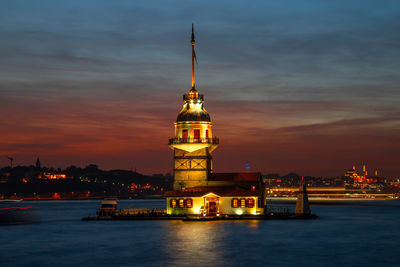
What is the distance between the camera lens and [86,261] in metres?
51.8

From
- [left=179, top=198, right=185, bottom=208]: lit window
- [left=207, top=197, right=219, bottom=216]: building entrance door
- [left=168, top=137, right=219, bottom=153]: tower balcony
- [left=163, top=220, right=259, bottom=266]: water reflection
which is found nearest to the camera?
[left=163, top=220, right=259, bottom=266]: water reflection

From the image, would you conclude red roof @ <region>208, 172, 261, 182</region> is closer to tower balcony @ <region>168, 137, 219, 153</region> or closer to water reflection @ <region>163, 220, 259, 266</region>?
tower balcony @ <region>168, 137, 219, 153</region>

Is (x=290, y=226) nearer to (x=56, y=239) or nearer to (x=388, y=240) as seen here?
(x=388, y=240)

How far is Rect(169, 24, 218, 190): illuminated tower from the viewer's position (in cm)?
8250

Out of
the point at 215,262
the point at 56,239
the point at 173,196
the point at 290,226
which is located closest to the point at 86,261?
the point at 215,262

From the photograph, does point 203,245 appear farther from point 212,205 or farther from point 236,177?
point 236,177

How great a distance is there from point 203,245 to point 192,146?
25.0 m

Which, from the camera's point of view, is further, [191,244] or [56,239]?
[56,239]

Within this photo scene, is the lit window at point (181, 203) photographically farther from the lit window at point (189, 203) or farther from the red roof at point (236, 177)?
the red roof at point (236, 177)

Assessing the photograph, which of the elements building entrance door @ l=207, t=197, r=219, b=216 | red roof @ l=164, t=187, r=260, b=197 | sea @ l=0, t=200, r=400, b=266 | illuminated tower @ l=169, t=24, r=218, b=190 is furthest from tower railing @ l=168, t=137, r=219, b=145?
sea @ l=0, t=200, r=400, b=266

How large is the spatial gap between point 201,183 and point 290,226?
13614 millimetres

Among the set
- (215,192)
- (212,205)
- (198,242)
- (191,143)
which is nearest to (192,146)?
(191,143)

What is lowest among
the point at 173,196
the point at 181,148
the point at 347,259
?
the point at 347,259

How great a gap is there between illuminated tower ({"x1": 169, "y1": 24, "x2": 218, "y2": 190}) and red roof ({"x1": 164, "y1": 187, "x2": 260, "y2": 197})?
201cm
